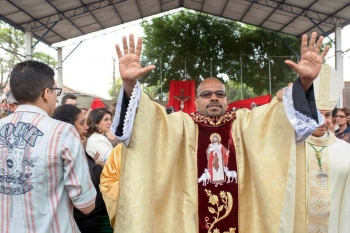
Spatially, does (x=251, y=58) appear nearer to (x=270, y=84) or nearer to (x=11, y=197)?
(x=270, y=84)

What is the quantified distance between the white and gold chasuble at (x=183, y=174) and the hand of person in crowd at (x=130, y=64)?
0.65 ft

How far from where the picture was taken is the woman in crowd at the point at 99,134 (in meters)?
3.74

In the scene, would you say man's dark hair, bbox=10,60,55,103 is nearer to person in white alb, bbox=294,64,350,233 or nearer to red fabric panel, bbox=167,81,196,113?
person in white alb, bbox=294,64,350,233

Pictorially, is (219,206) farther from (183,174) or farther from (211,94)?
(211,94)

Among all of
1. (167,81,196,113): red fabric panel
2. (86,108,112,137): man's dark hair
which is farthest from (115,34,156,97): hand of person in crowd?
(167,81,196,113): red fabric panel

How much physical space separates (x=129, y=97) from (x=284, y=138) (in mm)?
1115

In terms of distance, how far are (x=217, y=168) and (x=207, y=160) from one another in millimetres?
99

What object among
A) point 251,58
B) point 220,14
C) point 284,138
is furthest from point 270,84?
point 284,138

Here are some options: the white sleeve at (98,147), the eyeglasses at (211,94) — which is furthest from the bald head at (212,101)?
the white sleeve at (98,147)

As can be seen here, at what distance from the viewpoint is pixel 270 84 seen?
19.5 m

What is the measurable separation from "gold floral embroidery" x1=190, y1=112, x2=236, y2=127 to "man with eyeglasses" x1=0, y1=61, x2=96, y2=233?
1235mm

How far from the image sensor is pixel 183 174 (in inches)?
114

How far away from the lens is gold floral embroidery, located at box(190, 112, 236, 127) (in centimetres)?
302

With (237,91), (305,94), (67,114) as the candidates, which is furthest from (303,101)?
(237,91)
